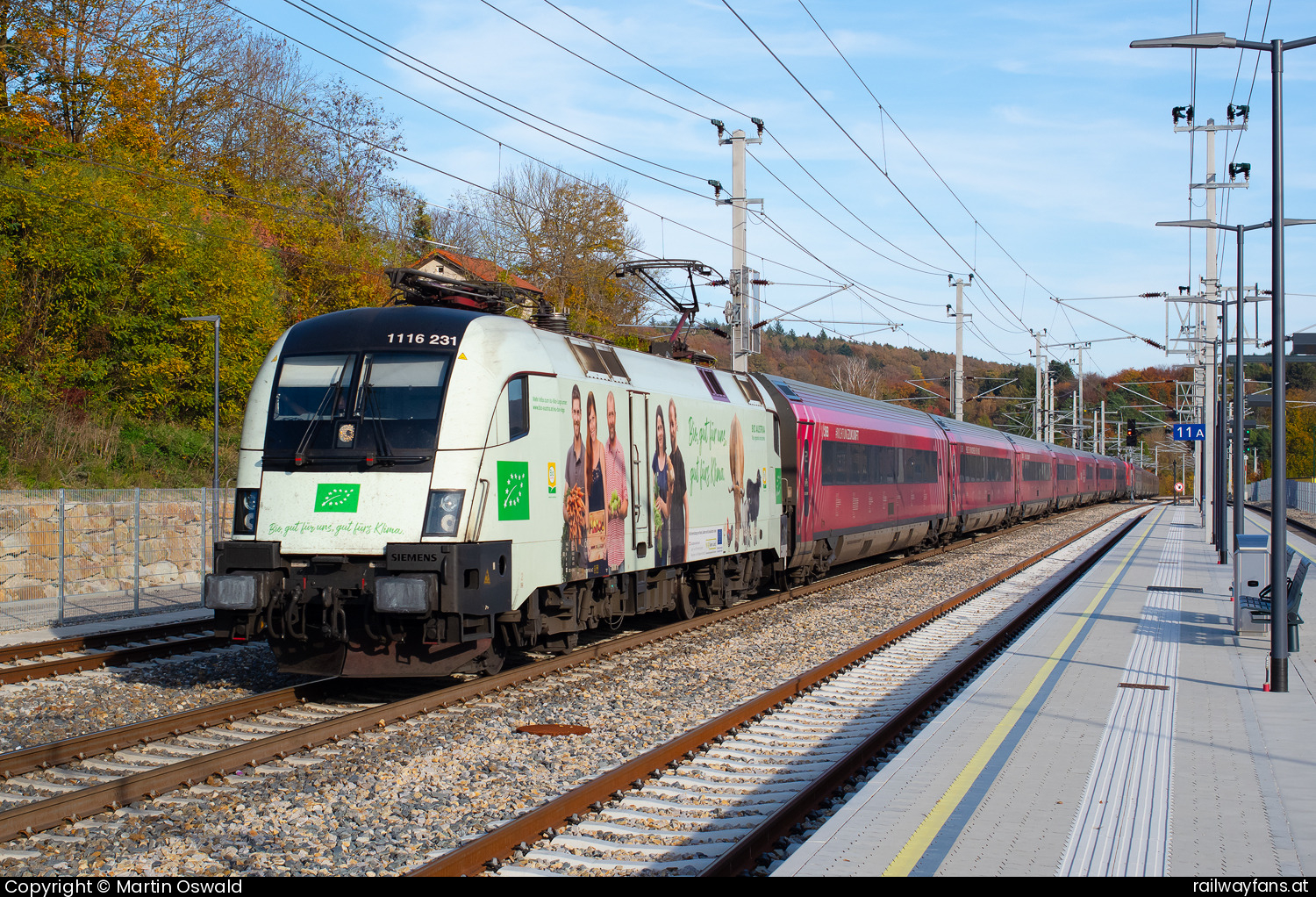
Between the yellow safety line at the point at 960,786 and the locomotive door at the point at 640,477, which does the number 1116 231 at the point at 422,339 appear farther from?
the yellow safety line at the point at 960,786

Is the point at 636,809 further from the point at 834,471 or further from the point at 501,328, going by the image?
the point at 834,471

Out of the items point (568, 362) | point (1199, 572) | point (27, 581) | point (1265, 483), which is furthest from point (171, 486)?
point (1265, 483)

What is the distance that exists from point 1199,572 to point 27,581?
21673 millimetres

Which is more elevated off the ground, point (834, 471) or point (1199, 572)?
point (834, 471)

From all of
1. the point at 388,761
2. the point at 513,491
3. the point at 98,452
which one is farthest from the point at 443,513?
the point at 98,452

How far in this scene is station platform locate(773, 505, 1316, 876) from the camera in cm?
531

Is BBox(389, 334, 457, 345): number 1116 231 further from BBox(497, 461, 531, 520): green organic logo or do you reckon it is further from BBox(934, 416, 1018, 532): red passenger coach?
BBox(934, 416, 1018, 532): red passenger coach

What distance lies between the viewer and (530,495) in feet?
33.1

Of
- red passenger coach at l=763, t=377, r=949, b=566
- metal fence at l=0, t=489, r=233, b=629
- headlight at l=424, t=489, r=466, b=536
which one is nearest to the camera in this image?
headlight at l=424, t=489, r=466, b=536

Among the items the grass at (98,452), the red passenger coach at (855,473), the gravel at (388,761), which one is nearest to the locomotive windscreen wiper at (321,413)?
the gravel at (388,761)

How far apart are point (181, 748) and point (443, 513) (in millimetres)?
2613

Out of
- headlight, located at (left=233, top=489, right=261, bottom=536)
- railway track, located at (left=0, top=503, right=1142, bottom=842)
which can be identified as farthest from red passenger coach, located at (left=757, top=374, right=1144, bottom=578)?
headlight, located at (left=233, top=489, right=261, bottom=536)

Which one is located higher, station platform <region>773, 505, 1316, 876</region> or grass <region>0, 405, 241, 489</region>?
grass <region>0, 405, 241, 489</region>

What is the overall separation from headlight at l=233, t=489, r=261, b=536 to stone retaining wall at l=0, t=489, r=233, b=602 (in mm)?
6255
